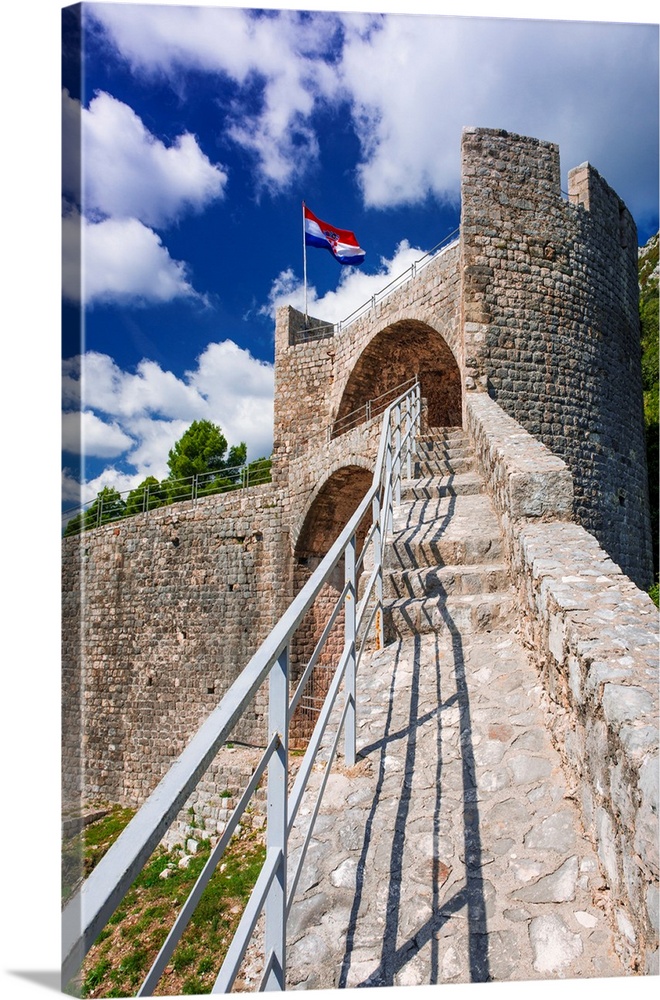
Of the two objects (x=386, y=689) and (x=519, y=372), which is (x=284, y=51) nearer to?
(x=386, y=689)

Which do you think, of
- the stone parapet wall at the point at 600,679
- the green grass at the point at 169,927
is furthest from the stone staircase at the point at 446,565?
the green grass at the point at 169,927

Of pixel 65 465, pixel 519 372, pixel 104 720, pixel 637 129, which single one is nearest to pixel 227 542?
pixel 104 720

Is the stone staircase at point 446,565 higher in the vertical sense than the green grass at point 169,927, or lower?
higher

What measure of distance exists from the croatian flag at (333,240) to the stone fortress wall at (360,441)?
4.71 feet

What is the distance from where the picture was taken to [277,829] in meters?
1.43

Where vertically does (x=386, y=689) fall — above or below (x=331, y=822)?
above

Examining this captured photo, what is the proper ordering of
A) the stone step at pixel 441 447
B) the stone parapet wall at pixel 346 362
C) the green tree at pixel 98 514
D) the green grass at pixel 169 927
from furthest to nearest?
the green tree at pixel 98 514 → the stone parapet wall at pixel 346 362 → the stone step at pixel 441 447 → the green grass at pixel 169 927

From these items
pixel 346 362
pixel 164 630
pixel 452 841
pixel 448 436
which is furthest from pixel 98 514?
pixel 452 841

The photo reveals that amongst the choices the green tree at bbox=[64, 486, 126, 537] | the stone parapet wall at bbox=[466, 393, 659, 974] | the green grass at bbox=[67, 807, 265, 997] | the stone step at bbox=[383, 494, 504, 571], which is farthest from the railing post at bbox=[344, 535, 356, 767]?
the green tree at bbox=[64, 486, 126, 537]

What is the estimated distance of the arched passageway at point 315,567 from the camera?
9719 mm

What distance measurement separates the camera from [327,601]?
10.8 m

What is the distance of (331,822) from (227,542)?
30.1 feet

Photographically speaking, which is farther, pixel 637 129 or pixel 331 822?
pixel 637 129

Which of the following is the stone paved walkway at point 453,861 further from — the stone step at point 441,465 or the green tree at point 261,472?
the green tree at point 261,472
